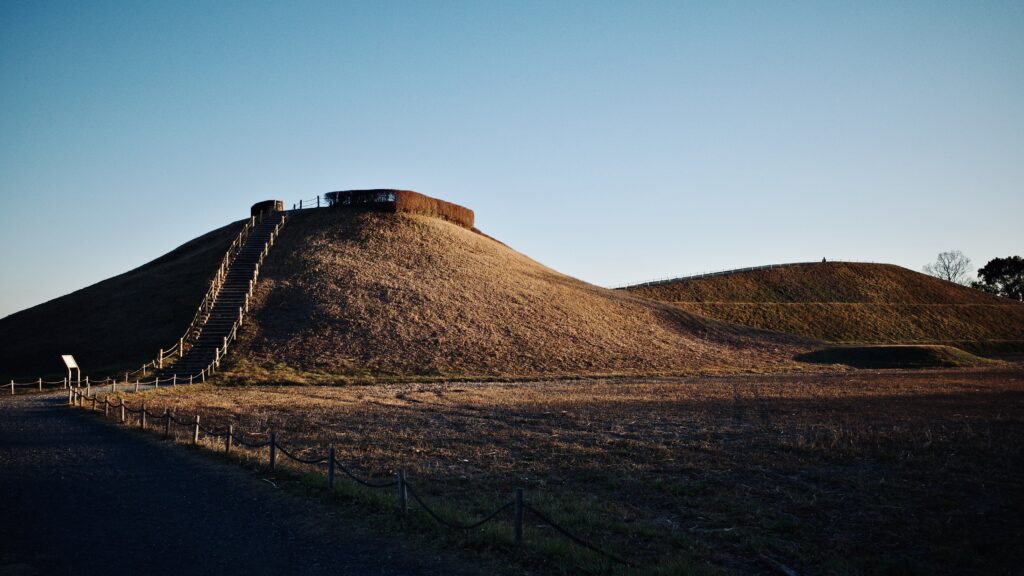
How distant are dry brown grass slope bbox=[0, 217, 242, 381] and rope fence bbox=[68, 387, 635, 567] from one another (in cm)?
1620

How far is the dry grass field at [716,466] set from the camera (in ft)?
30.4

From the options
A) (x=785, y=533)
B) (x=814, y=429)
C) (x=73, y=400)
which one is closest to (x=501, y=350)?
(x=73, y=400)

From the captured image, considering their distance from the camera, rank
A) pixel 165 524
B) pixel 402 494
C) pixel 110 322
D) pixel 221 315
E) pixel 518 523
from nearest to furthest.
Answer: pixel 518 523 < pixel 165 524 < pixel 402 494 < pixel 221 315 < pixel 110 322

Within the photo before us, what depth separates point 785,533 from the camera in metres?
10.0

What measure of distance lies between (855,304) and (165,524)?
92511 mm

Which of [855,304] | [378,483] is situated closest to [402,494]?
[378,483]

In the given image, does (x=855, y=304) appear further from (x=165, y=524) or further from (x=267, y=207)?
(x=165, y=524)

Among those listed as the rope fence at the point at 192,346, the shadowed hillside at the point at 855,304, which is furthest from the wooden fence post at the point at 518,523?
the shadowed hillside at the point at 855,304

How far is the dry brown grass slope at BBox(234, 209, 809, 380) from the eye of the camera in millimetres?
45219

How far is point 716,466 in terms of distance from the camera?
14.7m

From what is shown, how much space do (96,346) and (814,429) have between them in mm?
46395

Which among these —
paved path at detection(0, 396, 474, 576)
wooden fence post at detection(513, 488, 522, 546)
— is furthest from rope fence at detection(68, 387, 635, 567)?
paved path at detection(0, 396, 474, 576)

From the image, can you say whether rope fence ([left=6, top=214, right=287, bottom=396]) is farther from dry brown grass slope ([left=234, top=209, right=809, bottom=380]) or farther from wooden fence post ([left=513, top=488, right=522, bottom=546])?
wooden fence post ([left=513, top=488, right=522, bottom=546])

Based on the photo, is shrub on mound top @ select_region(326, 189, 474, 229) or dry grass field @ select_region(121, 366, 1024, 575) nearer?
dry grass field @ select_region(121, 366, 1024, 575)
